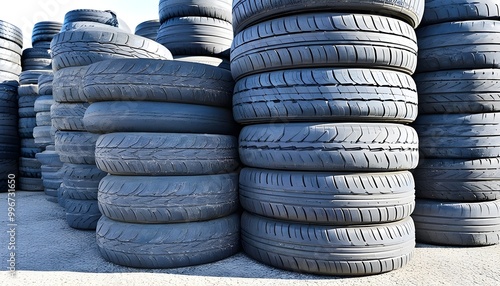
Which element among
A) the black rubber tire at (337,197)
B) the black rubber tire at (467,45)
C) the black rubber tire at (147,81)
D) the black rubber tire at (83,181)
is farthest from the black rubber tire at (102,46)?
the black rubber tire at (467,45)

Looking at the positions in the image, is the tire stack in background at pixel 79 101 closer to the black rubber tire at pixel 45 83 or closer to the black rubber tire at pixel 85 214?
the black rubber tire at pixel 85 214

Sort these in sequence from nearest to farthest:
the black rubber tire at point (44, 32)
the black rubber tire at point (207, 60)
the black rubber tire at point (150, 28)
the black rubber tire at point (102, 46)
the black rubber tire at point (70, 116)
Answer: the black rubber tire at point (102, 46) → the black rubber tire at point (70, 116) → the black rubber tire at point (207, 60) → the black rubber tire at point (150, 28) → the black rubber tire at point (44, 32)

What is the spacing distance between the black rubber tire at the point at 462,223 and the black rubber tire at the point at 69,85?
3.60 metres

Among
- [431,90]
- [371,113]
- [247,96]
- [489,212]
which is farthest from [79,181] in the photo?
Answer: [489,212]

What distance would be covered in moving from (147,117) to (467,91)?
2765 mm

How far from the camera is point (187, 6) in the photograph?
422 cm

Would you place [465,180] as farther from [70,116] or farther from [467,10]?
[70,116]

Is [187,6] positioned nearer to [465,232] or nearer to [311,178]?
[311,178]

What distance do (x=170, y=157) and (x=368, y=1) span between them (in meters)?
1.79

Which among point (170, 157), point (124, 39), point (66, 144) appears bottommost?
point (66, 144)

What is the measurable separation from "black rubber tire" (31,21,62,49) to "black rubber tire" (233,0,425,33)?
26.0ft

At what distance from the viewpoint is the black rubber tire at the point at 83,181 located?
3285 millimetres

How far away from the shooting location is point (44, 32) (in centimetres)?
845

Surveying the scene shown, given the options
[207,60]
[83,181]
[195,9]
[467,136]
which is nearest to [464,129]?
[467,136]
